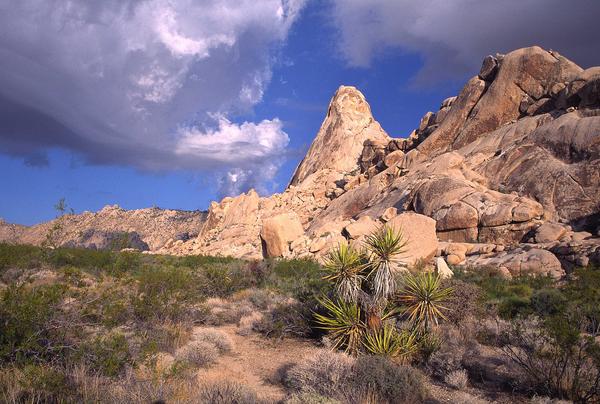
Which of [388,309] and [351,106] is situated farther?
[351,106]

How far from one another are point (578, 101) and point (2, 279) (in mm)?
37586

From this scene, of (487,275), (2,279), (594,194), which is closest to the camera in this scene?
(2,279)

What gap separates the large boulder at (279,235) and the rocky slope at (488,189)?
0.09m

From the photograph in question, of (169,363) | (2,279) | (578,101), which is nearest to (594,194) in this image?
(578,101)

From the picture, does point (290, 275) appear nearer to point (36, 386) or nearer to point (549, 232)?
point (549, 232)

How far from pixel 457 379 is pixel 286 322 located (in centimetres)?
530

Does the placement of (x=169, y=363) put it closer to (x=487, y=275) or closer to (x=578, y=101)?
(x=487, y=275)

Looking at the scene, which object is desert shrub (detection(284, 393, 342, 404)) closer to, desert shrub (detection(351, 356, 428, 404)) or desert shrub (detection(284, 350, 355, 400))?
desert shrub (detection(284, 350, 355, 400))

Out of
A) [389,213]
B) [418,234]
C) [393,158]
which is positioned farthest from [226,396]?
[393,158]

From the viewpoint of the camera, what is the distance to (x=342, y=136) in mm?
63469

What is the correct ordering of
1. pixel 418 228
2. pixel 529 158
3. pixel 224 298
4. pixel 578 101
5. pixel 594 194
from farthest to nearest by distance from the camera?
pixel 578 101
pixel 529 158
pixel 594 194
pixel 418 228
pixel 224 298

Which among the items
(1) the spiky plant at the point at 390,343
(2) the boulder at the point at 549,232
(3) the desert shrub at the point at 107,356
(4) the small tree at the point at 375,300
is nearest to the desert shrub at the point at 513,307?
(4) the small tree at the point at 375,300

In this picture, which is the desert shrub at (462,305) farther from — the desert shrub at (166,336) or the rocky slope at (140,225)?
the rocky slope at (140,225)

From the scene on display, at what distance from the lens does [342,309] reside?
9352mm
